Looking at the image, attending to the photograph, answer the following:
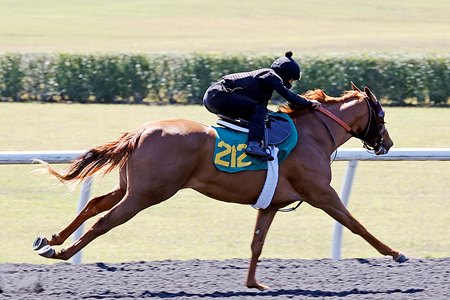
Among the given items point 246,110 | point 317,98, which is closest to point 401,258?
point 317,98

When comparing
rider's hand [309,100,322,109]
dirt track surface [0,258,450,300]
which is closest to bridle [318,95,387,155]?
rider's hand [309,100,322,109]

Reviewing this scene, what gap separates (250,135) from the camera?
20.9ft

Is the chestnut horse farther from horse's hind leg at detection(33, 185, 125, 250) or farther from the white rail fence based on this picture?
the white rail fence

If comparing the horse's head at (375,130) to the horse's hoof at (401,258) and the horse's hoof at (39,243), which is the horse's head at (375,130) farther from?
the horse's hoof at (39,243)

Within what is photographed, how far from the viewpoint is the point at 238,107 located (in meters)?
6.51

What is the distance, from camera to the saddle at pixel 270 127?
649cm

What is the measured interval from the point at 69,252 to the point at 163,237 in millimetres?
2860

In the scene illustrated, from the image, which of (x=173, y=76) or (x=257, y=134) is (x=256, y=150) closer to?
(x=257, y=134)

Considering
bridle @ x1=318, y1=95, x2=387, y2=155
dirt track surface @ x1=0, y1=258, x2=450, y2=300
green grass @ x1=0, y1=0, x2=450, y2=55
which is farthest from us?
green grass @ x1=0, y1=0, x2=450, y2=55

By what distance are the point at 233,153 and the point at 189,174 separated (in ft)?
1.07

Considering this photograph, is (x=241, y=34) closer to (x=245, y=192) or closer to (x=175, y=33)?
(x=175, y=33)

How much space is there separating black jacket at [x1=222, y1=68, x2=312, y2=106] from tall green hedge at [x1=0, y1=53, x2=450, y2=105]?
13780 millimetres

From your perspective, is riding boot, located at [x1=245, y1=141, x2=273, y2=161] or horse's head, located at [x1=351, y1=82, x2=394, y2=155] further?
horse's head, located at [x1=351, y1=82, x2=394, y2=155]

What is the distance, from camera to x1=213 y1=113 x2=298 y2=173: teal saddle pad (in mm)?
6324
